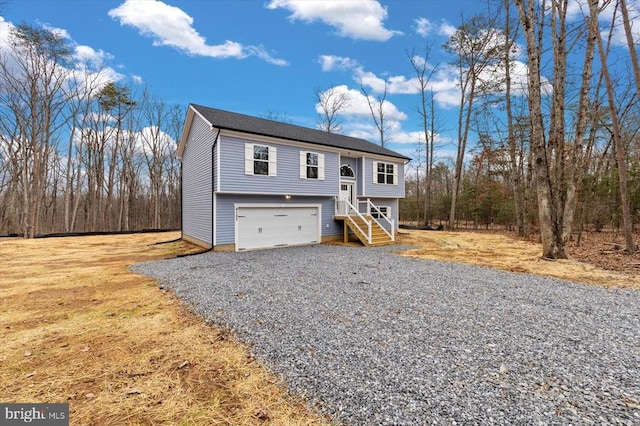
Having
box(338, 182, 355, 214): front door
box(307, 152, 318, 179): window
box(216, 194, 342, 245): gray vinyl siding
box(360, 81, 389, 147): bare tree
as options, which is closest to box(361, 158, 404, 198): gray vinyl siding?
box(338, 182, 355, 214): front door

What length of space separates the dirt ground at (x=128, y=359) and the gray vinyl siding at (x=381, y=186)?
30.2 ft

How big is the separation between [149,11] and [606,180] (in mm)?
22492

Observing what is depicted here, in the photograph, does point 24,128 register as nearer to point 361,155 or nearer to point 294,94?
point 294,94

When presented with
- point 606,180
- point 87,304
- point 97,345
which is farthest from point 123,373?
point 606,180

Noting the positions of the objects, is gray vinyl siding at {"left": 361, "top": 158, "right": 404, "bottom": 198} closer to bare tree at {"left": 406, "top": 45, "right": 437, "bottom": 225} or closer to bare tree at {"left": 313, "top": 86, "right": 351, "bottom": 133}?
bare tree at {"left": 406, "top": 45, "right": 437, "bottom": 225}

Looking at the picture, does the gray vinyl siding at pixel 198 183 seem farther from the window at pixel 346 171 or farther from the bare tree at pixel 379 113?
the bare tree at pixel 379 113

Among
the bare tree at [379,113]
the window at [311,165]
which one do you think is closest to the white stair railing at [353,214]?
the window at [311,165]

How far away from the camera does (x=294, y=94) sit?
821 inches

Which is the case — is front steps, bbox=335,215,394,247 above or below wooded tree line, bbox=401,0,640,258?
below

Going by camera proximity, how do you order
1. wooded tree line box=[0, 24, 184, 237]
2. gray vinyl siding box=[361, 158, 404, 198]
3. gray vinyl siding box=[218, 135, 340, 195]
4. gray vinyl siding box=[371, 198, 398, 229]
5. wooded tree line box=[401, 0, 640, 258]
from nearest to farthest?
wooded tree line box=[401, 0, 640, 258] → gray vinyl siding box=[218, 135, 340, 195] → gray vinyl siding box=[361, 158, 404, 198] → wooded tree line box=[0, 24, 184, 237] → gray vinyl siding box=[371, 198, 398, 229]

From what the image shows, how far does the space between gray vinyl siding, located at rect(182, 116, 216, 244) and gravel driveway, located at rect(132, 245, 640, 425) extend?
485 centimetres

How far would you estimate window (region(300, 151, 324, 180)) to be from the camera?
11656 mm

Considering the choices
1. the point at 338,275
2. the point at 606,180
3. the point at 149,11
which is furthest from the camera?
the point at 606,180

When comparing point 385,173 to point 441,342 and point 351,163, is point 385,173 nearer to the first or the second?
point 351,163
